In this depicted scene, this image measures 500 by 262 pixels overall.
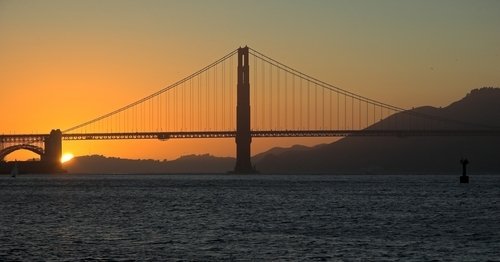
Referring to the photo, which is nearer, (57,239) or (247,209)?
(57,239)

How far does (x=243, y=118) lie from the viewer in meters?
170

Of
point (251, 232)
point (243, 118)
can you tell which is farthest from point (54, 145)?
point (251, 232)

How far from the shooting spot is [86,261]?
3853cm

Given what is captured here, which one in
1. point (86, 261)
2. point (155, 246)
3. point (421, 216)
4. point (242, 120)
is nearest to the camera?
point (86, 261)

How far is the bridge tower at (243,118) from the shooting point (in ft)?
551

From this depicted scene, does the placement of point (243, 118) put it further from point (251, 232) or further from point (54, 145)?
point (251, 232)

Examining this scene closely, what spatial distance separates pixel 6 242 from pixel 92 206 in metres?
31.8

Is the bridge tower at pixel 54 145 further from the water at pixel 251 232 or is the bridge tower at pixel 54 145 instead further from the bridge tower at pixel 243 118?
the water at pixel 251 232

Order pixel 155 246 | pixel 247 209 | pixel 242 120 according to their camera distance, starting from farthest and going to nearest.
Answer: pixel 242 120, pixel 247 209, pixel 155 246

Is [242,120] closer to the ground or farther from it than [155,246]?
farther from it

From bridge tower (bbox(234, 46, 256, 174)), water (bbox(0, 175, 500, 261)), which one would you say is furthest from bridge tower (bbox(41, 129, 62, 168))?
water (bbox(0, 175, 500, 261))

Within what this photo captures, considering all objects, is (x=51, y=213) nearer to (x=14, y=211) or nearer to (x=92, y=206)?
(x=14, y=211)

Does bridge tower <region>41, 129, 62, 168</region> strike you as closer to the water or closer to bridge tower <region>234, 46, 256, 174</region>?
bridge tower <region>234, 46, 256, 174</region>

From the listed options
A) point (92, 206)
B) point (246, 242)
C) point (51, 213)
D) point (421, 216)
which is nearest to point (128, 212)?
point (51, 213)
